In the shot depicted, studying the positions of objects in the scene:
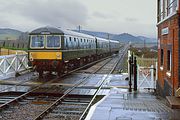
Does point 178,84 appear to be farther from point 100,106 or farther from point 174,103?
point 100,106

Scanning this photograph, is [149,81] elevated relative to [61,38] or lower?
lower

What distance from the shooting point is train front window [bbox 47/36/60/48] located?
20484mm

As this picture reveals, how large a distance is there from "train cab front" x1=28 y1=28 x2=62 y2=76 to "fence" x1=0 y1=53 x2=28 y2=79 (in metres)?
1.07

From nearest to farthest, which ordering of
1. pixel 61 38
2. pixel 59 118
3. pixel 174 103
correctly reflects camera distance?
1. pixel 174 103
2. pixel 59 118
3. pixel 61 38

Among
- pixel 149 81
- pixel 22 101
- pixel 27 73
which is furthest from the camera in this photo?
pixel 27 73

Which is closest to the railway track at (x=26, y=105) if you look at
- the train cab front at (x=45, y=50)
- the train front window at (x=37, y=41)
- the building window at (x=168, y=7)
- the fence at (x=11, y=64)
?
the fence at (x=11, y=64)

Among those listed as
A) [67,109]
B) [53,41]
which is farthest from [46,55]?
[67,109]

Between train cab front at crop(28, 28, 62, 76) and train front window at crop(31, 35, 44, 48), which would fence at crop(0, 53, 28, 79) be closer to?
train cab front at crop(28, 28, 62, 76)

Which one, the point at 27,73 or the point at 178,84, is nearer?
the point at 178,84

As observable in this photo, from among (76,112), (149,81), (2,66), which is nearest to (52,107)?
(76,112)

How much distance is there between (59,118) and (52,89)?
5047mm

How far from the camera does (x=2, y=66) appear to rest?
62.6ft

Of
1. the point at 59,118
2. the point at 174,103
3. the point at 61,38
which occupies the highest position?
the point at 61,38

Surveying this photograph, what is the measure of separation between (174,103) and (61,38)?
42.5ft
